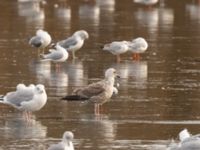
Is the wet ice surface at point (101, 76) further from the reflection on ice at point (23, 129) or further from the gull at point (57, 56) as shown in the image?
the gull at point (57, 56)

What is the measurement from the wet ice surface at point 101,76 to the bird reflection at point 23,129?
0.01 meters

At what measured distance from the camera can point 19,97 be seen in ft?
48.5

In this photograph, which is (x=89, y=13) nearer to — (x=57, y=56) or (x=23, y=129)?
(x=57, y=56)

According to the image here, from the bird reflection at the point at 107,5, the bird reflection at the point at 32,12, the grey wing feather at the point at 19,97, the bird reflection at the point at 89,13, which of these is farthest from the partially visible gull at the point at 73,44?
the bird reflection at the point at 107,5

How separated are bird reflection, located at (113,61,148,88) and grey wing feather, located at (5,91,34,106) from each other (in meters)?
4.16

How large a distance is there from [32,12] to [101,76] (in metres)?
17.5

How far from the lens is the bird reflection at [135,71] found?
19.3 metres

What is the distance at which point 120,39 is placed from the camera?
90.6ft

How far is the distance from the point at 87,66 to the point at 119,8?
1789cm

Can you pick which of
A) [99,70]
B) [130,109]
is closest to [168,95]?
[130,109]

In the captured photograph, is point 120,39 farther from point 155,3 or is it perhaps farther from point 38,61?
point 155,3

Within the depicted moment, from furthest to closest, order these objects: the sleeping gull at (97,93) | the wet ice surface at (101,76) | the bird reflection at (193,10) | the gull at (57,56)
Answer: the bird reflection at (193,10), the gull at (57,56), the sleeping gull at (97,93), the wet ice surface at (101,76)

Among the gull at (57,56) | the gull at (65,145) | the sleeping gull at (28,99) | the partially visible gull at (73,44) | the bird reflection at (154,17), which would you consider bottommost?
the gull at (65,145)

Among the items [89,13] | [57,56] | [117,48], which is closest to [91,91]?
[57,56]
